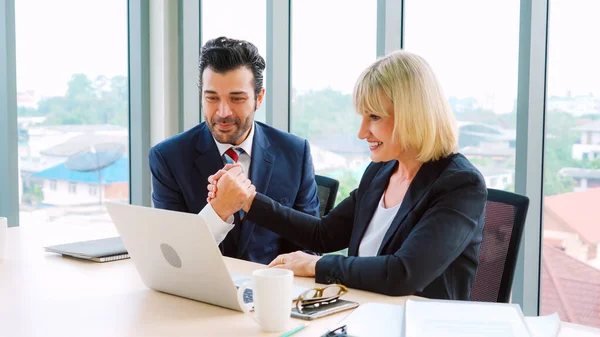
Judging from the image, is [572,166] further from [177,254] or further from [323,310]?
[177,254]

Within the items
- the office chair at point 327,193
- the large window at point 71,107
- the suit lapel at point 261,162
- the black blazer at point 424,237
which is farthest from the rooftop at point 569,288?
the large window at point 71,107

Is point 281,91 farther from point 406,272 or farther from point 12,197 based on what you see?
point 406,272

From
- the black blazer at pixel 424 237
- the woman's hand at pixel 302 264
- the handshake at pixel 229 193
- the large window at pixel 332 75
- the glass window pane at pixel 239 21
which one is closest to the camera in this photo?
the black blazer at pixel 424 237

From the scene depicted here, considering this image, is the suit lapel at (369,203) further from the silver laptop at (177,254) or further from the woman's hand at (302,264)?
the silver laptop at (177,254)

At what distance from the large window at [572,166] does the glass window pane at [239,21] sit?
1.59 metres

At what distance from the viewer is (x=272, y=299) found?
4.20ft

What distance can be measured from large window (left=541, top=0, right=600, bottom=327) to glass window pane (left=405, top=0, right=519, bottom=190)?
0.16 meters

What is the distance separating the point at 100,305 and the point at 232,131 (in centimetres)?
110

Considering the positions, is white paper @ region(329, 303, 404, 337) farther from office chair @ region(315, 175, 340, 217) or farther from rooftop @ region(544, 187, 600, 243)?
rooftop @ region(544, 187, 600, 243)

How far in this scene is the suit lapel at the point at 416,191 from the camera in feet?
6.04

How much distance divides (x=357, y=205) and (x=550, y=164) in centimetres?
108

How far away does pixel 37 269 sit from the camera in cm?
185

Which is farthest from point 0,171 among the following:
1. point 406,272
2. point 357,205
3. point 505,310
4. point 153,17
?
point 505,310

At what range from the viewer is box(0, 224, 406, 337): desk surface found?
1.33 meters
